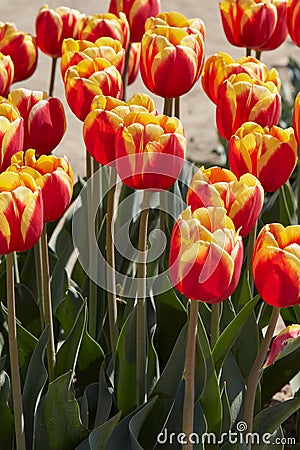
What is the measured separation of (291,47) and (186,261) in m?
4.06

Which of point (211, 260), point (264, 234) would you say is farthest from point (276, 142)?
point (211, 260)

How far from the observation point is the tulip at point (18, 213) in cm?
127

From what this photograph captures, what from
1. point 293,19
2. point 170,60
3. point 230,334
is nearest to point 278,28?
point 293,19

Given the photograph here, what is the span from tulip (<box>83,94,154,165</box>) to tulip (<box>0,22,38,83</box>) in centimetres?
54

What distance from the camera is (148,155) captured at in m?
1.37

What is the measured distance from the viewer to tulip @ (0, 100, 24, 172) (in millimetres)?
1471

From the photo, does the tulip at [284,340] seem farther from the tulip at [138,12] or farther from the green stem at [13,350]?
the tulip at [138,12]

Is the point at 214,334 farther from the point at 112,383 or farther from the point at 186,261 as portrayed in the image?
the point at 186,261

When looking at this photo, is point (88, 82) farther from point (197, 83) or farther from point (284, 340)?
point (197, 83)

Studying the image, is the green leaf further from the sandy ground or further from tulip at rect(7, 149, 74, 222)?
the sandy ground

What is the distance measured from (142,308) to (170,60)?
0.46m

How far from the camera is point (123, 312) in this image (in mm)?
1897

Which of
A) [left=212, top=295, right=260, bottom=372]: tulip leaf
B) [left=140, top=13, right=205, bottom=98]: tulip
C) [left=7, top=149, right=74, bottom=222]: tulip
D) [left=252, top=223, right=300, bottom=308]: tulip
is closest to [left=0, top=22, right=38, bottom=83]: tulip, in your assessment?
[left=140, top=13, right=205, bottom=98]: tulip

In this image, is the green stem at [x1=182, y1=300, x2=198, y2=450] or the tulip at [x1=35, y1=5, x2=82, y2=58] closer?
the green stem at [x1=182, y1=300, x2=198, y2=450]
